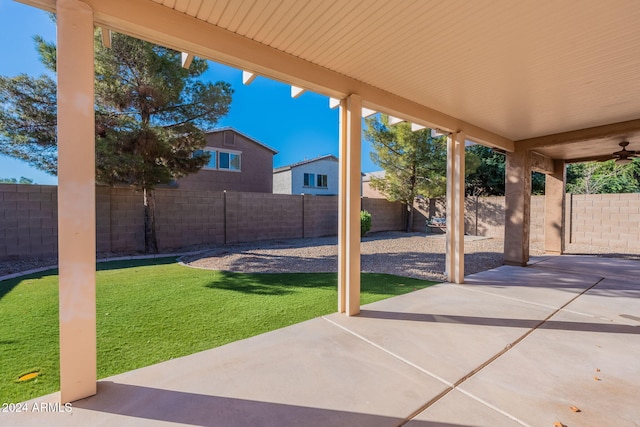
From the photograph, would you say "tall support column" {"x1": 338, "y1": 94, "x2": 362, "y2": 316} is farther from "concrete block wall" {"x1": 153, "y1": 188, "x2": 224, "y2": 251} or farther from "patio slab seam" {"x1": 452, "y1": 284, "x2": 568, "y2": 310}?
"concrete block wall" {"x1": 153, "y1": 188, "x2": 224, "y2": 251}

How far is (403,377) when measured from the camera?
232 centimetres

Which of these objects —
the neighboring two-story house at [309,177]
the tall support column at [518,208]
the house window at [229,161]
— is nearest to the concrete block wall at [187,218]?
the house window at [229,161]

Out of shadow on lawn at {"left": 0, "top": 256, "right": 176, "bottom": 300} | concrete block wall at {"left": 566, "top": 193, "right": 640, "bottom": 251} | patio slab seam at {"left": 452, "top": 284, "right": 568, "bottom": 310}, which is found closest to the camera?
patio slab seam at {"left": 452, "top": 284, "right": 568, "bottom": 310}

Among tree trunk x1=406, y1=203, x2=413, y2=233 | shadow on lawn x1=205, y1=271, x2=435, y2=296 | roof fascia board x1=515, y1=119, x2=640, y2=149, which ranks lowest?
shadow on lawn x1=205, y1=271, x2=435, y2=296

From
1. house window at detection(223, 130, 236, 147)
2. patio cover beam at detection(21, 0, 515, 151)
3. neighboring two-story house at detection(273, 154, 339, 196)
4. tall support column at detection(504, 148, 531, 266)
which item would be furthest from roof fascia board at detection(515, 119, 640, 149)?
neighboring two-story house at detection(273, 154, 339, 196)

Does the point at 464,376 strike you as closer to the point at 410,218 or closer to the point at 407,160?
the point at 407,160

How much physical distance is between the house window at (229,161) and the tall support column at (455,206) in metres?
12.3

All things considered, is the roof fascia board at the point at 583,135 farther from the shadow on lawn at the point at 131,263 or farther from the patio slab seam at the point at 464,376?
the shadow on lawn at the point at 131,263

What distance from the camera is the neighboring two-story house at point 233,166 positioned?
14281 millimetres

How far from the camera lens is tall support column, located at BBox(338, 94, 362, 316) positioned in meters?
3.60

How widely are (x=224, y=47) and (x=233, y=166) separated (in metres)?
13.3

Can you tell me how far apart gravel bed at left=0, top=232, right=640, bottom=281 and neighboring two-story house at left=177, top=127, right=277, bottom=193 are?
6078 millimetres

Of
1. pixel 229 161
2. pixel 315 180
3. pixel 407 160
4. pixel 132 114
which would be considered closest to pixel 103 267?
pixel 132 114

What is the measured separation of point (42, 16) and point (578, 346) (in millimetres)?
11179
